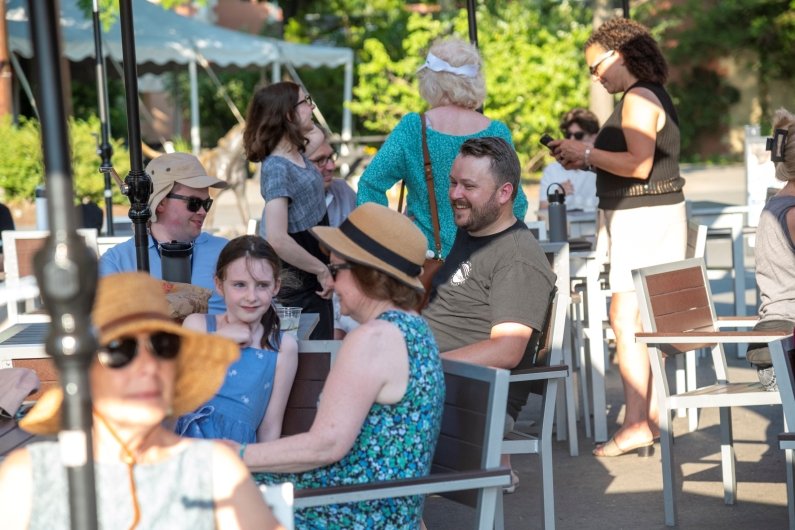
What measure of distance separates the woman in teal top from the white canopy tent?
15286 mm

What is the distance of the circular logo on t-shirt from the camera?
13.4 ft

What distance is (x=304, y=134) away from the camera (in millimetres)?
4762

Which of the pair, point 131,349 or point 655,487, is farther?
point 655,487

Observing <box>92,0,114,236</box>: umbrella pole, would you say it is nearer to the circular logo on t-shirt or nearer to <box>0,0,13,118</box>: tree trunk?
the circular logo on t-shirt

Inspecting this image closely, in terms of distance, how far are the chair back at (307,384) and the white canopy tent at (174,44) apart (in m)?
16.6

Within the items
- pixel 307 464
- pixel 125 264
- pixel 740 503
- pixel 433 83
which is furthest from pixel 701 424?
pixel 307 464

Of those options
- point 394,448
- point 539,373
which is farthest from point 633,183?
point 394,448

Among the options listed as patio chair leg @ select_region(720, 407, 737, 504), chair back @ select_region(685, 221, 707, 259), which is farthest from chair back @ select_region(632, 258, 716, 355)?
chair back @ select_region(685, 221, 707, 259)

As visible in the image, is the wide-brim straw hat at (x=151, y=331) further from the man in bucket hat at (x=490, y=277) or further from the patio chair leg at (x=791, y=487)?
the patio chair leg at (x=791, y=487)

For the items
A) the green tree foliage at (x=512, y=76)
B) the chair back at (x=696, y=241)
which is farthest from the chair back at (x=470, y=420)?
the green tree foliage at (x=512, y=76)

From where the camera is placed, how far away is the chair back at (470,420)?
9.49 ft

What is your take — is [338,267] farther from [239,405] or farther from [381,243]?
[239,405]

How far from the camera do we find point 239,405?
3314 millimetres

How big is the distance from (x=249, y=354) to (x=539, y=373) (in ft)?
3.39
